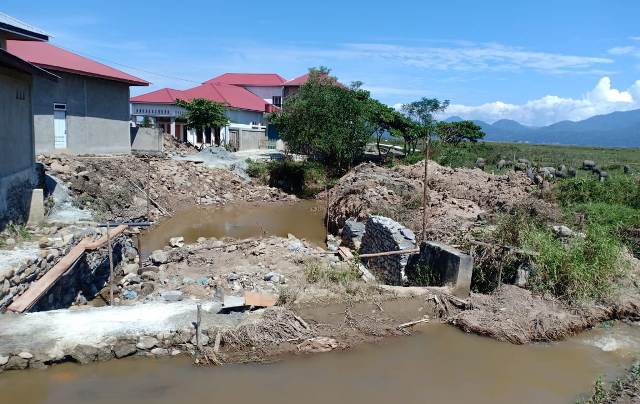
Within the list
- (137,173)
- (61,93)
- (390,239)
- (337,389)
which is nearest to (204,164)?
(137,173)

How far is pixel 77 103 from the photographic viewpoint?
21.8 meters

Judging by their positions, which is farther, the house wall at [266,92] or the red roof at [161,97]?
the house wall at [266,92]

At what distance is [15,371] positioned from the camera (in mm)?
6867

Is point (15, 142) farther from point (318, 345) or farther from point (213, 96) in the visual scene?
point (213, 96)

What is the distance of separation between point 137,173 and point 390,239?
14677 mm

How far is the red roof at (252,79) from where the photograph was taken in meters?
50.7

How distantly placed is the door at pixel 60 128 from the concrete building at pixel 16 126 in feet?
23.5

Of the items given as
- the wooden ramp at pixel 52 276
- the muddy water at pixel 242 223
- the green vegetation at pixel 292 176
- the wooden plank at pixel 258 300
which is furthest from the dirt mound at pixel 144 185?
the wooden plank at pixel 258 300

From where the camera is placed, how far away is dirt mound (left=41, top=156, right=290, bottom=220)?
1861 centimetres

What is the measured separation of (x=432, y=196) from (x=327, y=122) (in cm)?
1093

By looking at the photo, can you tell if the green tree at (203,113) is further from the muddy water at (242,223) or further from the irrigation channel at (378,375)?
the irrigation channel at (378,375)

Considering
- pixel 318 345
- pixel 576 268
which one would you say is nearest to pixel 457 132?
pixel 576 268

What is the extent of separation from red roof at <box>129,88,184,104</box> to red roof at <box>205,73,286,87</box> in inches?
444

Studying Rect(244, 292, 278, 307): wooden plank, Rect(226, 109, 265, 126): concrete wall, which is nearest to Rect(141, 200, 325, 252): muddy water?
Rect(244, 292, 278, 307): wooden plank
